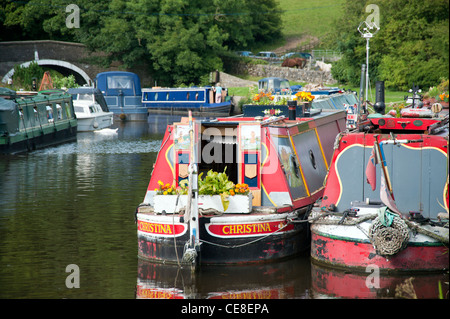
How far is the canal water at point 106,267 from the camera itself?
36.1 ft

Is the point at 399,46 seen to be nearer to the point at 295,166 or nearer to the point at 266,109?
the point at 266,109

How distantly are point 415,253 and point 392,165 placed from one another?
1510 mm

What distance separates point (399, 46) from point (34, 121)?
26.5 m

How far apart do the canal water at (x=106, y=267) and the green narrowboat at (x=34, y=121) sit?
5829mm

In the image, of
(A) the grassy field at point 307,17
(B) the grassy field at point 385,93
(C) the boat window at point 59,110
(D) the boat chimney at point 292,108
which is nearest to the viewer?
(D) the boat chimney at point 292,108

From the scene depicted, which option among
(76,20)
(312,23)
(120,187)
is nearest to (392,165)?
(120,187)

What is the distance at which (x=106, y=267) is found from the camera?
12.3 m

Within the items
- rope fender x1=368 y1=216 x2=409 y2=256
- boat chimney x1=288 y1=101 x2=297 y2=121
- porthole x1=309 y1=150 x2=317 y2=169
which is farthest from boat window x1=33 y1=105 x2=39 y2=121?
rope fender x1=368 y1=216 x2=409 y2=256

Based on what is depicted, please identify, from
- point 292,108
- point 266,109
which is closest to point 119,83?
point 266,109

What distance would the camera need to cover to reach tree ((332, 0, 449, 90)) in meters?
43.4

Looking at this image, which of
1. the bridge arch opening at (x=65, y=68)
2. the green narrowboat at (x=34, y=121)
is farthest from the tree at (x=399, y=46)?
the green narrowboat at (x=34, y=121)

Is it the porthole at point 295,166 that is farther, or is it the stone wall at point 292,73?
the stone wall at point 292,73

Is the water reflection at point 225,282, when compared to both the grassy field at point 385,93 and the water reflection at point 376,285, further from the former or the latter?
the grassy field at point 385,93

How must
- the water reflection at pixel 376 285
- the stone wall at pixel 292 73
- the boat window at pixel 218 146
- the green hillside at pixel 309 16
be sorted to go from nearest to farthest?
the water reflection at pixel 376 285, the boat window at pixel 218 146, the stone wall at pixel 292 73, the green hillside at pixel 309 16
